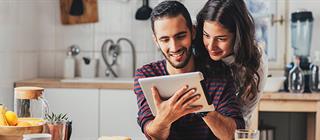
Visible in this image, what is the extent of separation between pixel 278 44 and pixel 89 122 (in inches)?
55.2

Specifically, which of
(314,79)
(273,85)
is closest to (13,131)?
(273,85)

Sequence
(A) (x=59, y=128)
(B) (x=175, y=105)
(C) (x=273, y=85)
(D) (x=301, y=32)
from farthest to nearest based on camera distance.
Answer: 1. (D) (x=301, y=32)
2. (C) (x=273, y=85)
3. (A) (x=59, y=128)
4. (B) (x=175, y=105)

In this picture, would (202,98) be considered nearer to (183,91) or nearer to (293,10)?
(183,91)

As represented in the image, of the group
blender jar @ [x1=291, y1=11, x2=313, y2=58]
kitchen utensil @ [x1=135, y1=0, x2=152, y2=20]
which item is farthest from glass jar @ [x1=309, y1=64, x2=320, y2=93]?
kitchen utensil @ [x1=135, y1=0, x2=152, y2=20]

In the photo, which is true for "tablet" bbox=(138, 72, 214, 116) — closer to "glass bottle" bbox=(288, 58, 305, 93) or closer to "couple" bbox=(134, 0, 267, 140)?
"couple" bbox=(134, 0, 267, 140)

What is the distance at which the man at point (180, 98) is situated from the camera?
1936mm

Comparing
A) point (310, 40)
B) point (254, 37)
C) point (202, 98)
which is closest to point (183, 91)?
point (202, 98)

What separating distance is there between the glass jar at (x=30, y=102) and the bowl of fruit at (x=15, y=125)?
3cm

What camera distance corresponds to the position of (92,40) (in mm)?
4359

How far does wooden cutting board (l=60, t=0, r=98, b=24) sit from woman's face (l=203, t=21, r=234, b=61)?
95.4 inches

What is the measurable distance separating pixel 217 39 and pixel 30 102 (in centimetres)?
68

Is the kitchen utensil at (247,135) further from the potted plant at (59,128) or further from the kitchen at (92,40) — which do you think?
the kitchen at (92,40)

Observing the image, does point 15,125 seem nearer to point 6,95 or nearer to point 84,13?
point 6,95

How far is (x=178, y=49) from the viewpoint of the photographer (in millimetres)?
1967
